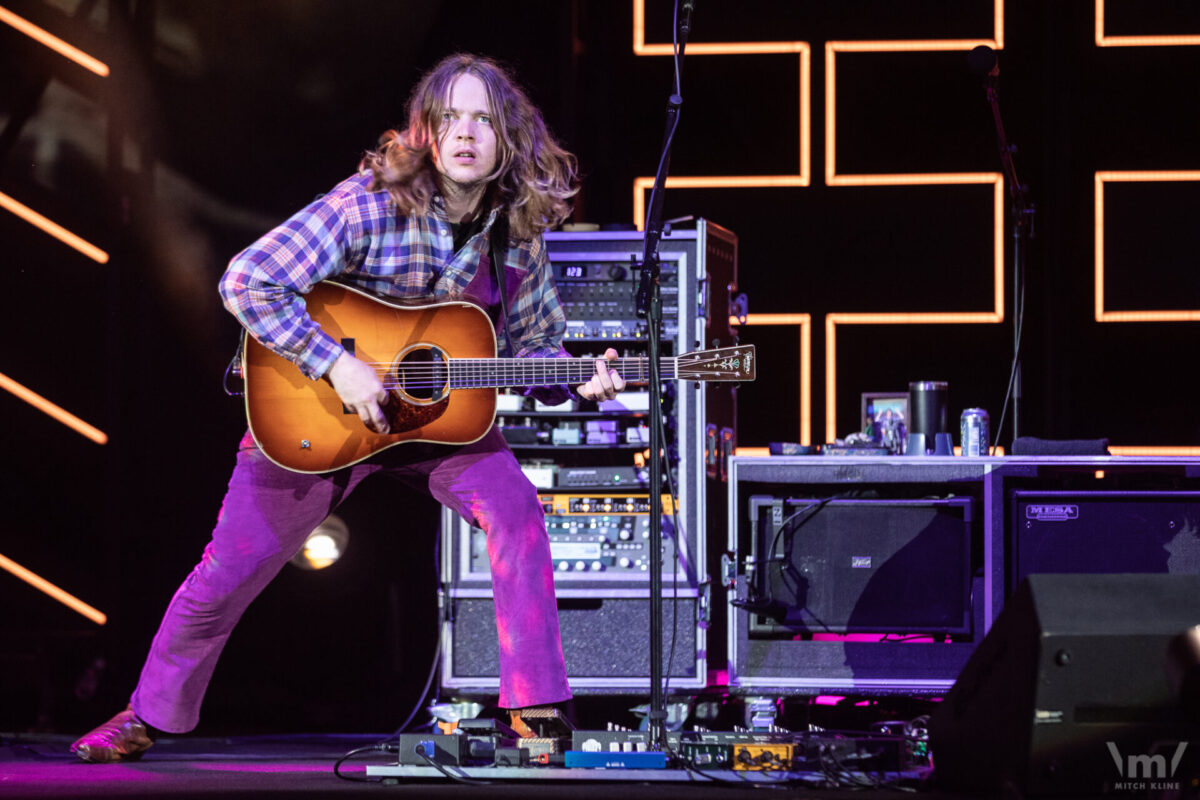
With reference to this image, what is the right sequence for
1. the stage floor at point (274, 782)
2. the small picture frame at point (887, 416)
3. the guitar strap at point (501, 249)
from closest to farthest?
the stage floor at point (274, 782) < the guitar strap at point (501, 249) < the small picture frame at point (887, 416)

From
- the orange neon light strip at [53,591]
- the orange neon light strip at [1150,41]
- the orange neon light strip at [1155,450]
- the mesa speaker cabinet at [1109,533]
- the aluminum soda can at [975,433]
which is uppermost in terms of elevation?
the orange neon light strip at [1150,41]

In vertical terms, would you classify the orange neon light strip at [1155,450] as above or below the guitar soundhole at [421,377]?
below

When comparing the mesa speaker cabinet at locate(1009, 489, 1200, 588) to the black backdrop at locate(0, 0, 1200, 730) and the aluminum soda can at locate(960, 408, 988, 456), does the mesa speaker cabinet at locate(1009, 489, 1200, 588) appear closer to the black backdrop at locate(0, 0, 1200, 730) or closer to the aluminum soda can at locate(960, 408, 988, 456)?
the aluminum soda can at locate(960, 408, 988, 456)

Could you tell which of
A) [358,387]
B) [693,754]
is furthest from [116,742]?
[693,754]

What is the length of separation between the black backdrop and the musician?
1626 mm

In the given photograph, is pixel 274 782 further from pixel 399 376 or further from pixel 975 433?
pixel 975 433

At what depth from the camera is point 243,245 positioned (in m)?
5.28

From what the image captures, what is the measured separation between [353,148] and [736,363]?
2.44 metres

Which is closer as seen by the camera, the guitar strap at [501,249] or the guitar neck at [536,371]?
the guitar neck at [536,371]

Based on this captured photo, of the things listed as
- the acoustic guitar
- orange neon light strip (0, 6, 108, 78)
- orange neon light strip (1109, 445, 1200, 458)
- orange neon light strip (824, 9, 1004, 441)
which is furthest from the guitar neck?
orange neon light strip (1109, 445, 1200, 458)

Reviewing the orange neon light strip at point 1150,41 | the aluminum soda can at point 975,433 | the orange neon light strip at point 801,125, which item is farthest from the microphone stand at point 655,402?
the orange neon light strip at point 1150,41

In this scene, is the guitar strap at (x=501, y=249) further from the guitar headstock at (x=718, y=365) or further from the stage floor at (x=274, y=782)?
the stage floor at (x=274, y=782)

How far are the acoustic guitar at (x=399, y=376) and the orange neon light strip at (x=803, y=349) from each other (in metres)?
2.37

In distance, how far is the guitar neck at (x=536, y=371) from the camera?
360cm
